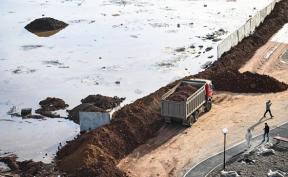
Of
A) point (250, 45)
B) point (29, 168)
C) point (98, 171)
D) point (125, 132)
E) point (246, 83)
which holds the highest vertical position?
point (98, 171)

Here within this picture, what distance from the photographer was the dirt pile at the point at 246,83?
106 feet

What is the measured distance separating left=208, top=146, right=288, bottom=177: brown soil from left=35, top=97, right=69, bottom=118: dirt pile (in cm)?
1413

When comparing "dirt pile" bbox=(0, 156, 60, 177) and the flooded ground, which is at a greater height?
"dirt pile" bbox=(0, 156, 60, 177)

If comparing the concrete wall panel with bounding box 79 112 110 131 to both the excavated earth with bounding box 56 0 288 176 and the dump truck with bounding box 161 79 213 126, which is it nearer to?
the excavated earth with bounding box 56 0 288 176

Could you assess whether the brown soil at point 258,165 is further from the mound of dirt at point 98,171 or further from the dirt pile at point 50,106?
the dirt pile at point 50,106

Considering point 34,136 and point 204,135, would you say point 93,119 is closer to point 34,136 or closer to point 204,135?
point 34,136

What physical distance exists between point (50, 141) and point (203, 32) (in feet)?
100.0

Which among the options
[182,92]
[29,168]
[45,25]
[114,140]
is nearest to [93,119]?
[114,140]

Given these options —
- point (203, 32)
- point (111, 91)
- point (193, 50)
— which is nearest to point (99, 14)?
point (203, 32)

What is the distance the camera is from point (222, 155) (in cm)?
2248

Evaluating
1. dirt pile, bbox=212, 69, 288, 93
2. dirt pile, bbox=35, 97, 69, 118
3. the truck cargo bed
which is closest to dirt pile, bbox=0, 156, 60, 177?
dirt pile, bbox=35, 97, 69, 118

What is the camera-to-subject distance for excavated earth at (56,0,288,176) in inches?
890

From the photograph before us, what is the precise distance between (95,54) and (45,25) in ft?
52.6

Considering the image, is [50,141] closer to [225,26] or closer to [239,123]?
[239,123]
